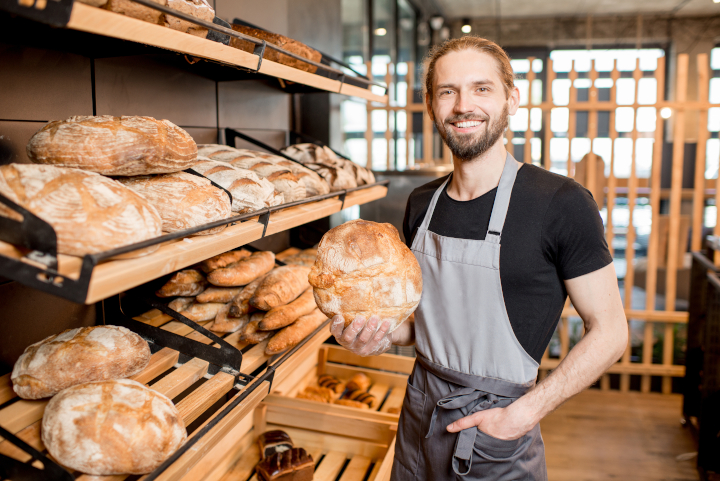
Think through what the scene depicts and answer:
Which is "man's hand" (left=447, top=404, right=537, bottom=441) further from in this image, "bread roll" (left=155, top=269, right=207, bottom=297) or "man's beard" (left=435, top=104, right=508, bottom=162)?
"bread roll" (left=155, top=269, right=207, bottom=297)

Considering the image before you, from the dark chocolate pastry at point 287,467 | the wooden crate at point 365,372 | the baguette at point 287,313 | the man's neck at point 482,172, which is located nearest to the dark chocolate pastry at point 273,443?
the dark chocolate pastry at point 287,467

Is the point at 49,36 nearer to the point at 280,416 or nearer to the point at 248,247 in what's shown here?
the point at 248,247

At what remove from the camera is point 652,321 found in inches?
163

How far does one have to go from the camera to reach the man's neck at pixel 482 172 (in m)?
1.53

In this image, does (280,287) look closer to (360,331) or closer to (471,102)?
(360,331)

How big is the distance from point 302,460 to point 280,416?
14.0 inches

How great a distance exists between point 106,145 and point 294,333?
0.84m

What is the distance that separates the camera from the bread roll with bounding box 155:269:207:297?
4.99 ft

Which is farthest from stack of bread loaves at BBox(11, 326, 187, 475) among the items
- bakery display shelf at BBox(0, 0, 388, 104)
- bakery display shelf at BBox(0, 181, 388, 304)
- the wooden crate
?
the wooden crate

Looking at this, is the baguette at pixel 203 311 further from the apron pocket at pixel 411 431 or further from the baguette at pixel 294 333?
the apron pocket at pixel 411 431

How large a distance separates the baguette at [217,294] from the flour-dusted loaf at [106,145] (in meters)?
0.59

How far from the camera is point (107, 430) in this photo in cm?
90

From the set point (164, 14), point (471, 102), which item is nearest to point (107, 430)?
point (164, 14)

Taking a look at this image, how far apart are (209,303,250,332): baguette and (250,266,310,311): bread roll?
0.31ft
